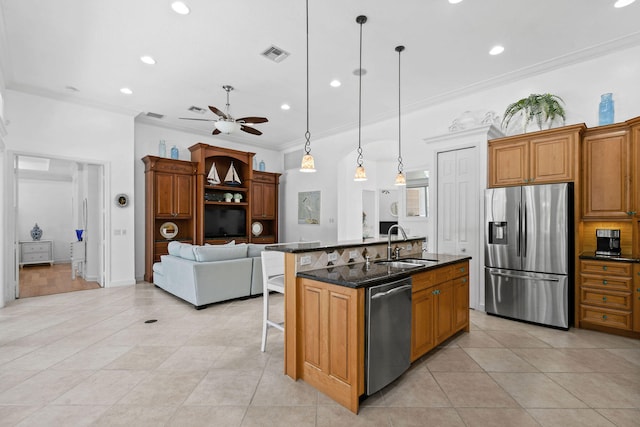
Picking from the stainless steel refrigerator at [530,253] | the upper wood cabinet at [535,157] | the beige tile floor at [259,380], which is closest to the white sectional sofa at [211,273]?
the beige tile floor at [259,380]

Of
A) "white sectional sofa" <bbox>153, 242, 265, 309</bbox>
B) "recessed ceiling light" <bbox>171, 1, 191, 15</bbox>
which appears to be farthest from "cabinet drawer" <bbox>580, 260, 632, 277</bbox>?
"recessed ceiling light" <bbox>171, 1, 191, 15</bbox>

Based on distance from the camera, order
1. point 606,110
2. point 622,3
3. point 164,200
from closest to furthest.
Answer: point 622,3
point 606,110
point 164,200

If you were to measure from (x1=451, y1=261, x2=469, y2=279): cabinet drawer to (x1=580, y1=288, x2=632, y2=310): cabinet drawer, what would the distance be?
1.47 metres

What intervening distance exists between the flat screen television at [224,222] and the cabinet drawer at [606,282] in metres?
6.52

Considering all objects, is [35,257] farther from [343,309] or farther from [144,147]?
[343,309]

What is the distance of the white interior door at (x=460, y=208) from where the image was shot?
165 inches

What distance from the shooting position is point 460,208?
14.1 ft

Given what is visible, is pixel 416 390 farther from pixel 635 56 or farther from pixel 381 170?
pixel 381 170

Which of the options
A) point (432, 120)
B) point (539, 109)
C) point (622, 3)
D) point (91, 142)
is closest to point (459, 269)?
point (539, 109)

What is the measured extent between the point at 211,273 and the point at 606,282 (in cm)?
480

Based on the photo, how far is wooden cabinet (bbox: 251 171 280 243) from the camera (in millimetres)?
7795

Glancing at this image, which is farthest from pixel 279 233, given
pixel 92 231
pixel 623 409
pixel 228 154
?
pixel 623 409

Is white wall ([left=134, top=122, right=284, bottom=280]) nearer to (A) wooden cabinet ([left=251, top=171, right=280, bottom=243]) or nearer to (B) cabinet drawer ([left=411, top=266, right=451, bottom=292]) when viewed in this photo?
(A) wooden cabinet ([left=251, top=171, right=280, bottom=243])

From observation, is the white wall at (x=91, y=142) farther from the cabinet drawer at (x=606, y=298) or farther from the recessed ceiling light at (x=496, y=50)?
the cabinet drawer at (x=606, y=298)
